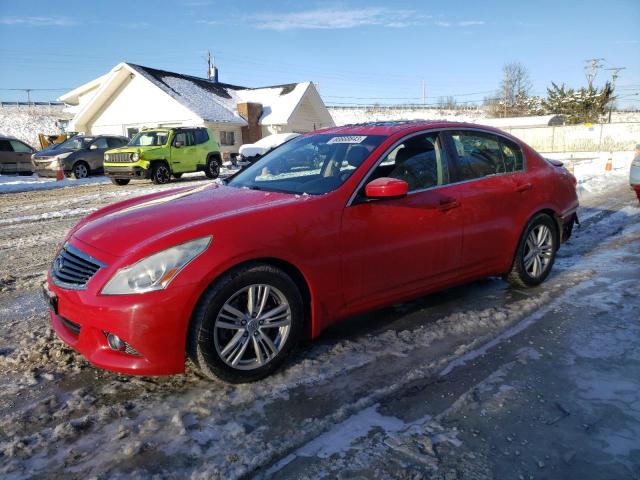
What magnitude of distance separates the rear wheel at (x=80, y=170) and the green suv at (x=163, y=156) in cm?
271

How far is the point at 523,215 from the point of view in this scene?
461 centimetres

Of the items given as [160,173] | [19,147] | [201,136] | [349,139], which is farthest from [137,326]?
[19,147]

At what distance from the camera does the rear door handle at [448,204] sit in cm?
390

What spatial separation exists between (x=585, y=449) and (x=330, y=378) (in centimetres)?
144

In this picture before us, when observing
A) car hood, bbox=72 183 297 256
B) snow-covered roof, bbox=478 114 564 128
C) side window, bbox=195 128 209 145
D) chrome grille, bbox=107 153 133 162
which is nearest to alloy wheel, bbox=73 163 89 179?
chrome grille, bbox=107 153 133 162

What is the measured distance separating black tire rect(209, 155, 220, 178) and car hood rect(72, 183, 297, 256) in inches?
591

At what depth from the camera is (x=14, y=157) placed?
2070 cm

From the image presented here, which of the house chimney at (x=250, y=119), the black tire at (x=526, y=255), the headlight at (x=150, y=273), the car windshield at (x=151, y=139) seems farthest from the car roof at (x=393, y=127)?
the house chimney at (x=250, y=119)

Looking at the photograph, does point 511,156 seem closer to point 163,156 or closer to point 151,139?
point 163,156

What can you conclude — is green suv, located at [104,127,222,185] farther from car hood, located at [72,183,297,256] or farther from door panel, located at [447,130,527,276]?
door panel, located at [447,130,527,276]

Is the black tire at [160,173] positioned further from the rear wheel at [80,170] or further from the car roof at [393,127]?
the car roof at [393,127]

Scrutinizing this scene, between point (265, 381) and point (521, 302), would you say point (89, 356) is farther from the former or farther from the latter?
point (521, 302)

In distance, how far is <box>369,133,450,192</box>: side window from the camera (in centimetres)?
379

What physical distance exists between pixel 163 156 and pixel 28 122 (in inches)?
2061
